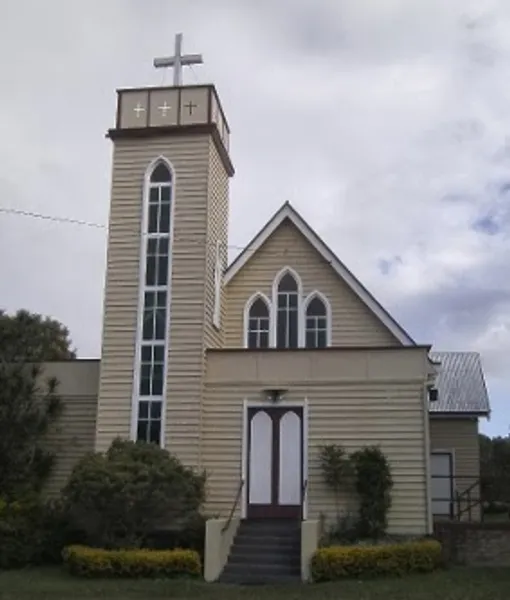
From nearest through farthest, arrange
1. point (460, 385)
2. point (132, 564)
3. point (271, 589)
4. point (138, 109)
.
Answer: point (271, 589) → point (132, 564) → point (138, 109) → point (460, 385)

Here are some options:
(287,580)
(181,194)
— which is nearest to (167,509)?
Answer: (287,580)

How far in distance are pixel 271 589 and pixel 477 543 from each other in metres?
4.98

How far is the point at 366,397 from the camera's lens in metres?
20.0

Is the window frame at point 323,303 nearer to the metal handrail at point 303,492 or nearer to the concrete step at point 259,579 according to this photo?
the metal handrail at point 303,492

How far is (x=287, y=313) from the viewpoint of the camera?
77.8 feet

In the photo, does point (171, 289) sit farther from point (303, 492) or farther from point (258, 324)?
point (303, 492)

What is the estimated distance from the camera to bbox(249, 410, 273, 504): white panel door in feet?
65.8

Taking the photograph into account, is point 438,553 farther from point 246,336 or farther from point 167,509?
point 246,336

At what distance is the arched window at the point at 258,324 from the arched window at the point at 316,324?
3.50ft

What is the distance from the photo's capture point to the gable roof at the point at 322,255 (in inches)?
902

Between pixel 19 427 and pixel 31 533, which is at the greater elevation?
pixel 19 427

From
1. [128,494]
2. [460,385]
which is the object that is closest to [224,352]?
[128,494]

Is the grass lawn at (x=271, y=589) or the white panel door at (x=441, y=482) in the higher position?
the white panel door at (x=441, y=482)

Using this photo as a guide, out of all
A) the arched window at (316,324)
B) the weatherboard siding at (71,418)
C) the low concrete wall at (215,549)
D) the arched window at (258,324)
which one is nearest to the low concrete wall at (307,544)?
the low concrete wall at (215,549)
